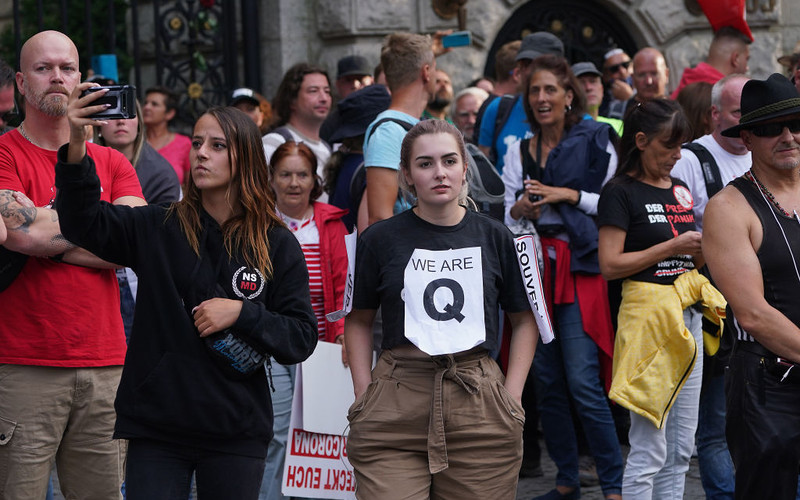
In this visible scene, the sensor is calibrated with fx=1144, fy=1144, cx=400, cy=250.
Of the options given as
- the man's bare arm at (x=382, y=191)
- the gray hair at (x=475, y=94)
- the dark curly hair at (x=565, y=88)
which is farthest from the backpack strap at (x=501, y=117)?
the man's bare arm at (x=382, y=191)

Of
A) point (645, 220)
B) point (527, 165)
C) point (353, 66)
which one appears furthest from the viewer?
point (353, 66)

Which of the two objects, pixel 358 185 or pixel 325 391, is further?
pixel 358 185

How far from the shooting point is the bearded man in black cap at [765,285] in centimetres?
420

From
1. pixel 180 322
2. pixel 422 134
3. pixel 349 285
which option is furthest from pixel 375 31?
pixel 180 322

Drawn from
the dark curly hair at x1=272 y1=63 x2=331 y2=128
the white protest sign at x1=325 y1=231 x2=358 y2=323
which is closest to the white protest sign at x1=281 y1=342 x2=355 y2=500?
the white protest sign at x1=325 y1=231 x2=358 y2=323

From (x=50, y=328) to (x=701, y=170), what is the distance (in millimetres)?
3393

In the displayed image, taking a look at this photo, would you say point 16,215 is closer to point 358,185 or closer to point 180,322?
point 180,322

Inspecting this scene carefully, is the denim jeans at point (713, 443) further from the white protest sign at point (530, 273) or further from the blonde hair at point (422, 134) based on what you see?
the blonde hair at point (422, 134)

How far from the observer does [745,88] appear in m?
4.45

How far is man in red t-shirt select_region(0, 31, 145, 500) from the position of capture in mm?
4223

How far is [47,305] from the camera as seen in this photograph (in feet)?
14.1

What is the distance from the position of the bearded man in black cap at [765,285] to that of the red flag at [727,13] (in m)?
3.95

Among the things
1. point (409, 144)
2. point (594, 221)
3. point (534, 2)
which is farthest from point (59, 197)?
point (534, 2)

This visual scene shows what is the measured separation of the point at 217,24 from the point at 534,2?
271 cm
